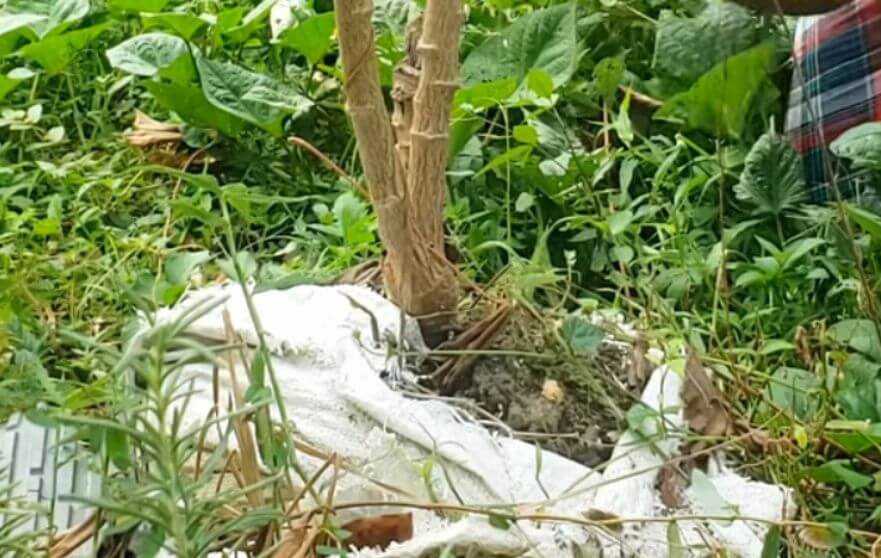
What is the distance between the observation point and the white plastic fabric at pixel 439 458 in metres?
0.88

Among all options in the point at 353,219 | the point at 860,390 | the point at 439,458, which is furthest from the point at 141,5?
the point at 860,390

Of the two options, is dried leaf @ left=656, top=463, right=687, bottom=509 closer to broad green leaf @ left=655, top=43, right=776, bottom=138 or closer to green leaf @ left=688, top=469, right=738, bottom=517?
green leaf @ left=688, top=469, right=738, bottom=517

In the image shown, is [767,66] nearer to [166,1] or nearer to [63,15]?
[166,1]

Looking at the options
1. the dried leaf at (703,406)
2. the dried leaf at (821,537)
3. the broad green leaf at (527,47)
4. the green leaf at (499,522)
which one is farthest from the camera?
the broad green leaf at (527,47)

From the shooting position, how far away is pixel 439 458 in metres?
0.96

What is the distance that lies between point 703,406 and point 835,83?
0.55 metres

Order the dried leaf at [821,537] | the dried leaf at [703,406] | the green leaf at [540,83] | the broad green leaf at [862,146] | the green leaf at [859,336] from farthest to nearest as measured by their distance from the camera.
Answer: the green leaf at [540,83] < the broad green leaf at [862,146] < the green leaf at [859,336] < the dried leaf at [703,406] < the dried leaf at [821,537]

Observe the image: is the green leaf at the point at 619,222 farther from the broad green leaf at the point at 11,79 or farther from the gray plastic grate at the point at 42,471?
the broad green leaf at the point at 11,79

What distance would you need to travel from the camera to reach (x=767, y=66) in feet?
4.81

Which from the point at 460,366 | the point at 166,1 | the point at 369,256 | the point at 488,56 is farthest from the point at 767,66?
the point at 166,1

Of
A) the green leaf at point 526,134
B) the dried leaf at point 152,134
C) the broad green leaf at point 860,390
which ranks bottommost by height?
the broad green leaf at point 860,390

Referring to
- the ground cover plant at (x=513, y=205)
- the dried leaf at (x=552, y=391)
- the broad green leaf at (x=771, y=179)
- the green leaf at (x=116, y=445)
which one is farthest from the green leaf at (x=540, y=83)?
the green leaf at (x=116, y=445)

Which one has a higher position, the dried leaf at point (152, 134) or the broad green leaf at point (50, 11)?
the broad green leaf at point (50, 11)

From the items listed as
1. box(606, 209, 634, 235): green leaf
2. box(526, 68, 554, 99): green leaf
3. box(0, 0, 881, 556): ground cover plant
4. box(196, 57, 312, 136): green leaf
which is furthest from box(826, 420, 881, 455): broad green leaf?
box(196, 57, 312, 136): green leaf
